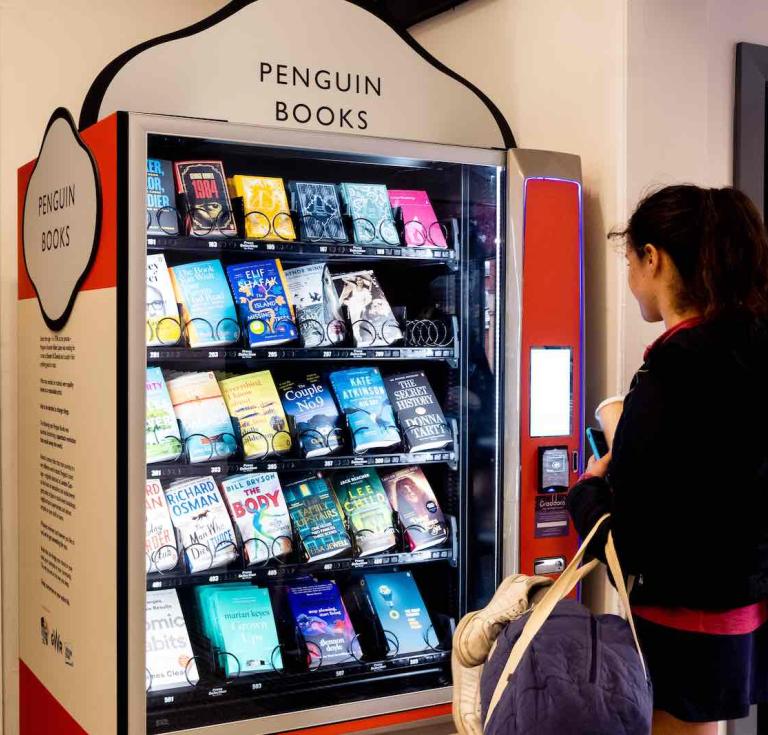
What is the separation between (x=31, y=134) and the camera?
311 centimetres

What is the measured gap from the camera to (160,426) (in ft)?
7.84

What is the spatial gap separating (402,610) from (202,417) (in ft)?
2.71

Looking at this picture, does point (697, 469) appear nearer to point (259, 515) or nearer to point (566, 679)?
point (566, 679)

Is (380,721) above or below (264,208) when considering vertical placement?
below

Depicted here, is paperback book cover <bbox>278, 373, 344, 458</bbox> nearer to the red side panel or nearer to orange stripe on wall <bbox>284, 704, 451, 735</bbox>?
the red side panel

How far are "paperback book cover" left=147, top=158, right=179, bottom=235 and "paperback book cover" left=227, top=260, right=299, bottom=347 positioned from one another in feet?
0.79

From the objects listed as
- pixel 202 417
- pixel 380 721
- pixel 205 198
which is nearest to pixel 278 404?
pixel 202 417

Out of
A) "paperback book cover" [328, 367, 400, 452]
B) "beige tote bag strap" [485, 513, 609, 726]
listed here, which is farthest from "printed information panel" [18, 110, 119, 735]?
"beige tote bag strap" [485, 513, 609, 726]

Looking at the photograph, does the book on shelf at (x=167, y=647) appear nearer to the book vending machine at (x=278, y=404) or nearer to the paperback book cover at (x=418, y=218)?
→ the book vending machine at (x=278, y=404)

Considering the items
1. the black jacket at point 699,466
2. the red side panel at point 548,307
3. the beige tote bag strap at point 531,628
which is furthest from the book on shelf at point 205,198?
the beige tote bag strap at point 531,628

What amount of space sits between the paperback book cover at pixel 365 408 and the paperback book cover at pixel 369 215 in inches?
15.4

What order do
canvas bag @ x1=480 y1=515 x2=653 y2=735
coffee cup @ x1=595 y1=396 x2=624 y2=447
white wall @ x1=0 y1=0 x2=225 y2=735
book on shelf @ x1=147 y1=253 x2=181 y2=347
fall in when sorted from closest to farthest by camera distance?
canvas bag @ x1=480 y1=515 x2=653 y2=735, coffee cup @ x1=595 y1=396 x2=624 y2=447, book on shelf @ x1=147 y1=253 x2=181 y2=347, white wall @ x1=0 y1=0 x2=225 y2=735

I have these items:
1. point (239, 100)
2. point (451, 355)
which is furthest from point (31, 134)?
point (451, 355)

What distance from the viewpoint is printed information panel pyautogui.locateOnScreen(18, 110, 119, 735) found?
2211 millimetres
